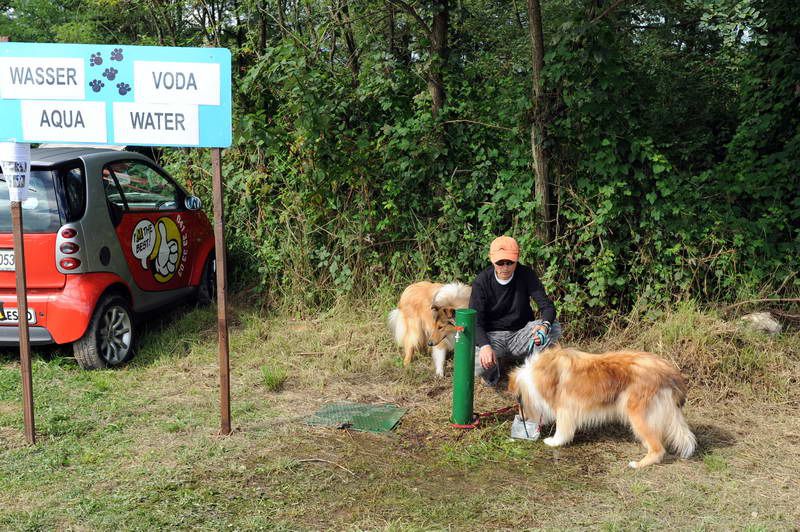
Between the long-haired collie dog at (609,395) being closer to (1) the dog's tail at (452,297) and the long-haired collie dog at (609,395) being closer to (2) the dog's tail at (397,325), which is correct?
(1) the dog's tail at (452,297)

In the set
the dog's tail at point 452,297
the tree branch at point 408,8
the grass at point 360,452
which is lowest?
the grass at point 360,452

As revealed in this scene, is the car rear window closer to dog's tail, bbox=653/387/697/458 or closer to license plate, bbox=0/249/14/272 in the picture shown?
license plate, bbox=0/249/14/272

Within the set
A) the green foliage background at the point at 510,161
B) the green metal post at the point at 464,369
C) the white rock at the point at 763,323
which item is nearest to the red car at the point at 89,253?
the green foliage background at the point at 510,161

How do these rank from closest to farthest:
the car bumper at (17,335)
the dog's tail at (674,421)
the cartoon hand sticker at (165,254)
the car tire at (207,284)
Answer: the dog's tail at (674,421), the car bumper at (17,335), the cartoon hand sticker at (165,254), the car tire at (207,284)

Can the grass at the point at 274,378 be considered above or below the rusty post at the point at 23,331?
below

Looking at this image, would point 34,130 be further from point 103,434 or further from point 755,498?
point 755,498

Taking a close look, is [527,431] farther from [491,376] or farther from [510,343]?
[510,343]

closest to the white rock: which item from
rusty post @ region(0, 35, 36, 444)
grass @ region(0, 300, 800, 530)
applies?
grass @ region(0, 300, 800, 530)

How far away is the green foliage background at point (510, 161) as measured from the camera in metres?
6.32

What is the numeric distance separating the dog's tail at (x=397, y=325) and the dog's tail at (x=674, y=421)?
8.63 ft

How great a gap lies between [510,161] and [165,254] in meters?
3.58

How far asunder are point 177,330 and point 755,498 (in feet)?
17.4

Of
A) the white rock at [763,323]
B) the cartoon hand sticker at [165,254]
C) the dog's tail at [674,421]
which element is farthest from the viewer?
the cartoon hand sticker at [165,254]

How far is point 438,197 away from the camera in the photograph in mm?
7332
